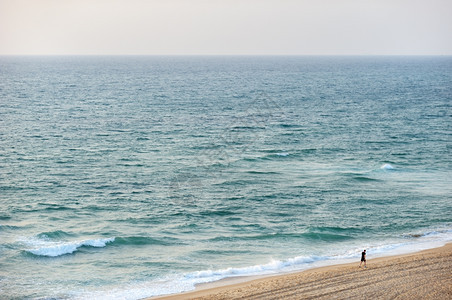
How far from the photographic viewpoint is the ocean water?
37.4 m

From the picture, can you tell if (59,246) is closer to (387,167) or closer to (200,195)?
(200,195)

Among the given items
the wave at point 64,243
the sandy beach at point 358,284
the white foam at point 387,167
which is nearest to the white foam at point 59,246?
the wave at point 64,243

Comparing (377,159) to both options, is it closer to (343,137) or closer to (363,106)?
(343,137)

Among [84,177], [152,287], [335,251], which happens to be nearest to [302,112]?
[84,177]

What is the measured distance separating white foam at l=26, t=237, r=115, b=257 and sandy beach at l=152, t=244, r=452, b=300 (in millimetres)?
10632

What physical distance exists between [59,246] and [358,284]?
22578 mm

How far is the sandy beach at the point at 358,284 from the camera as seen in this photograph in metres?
30.8

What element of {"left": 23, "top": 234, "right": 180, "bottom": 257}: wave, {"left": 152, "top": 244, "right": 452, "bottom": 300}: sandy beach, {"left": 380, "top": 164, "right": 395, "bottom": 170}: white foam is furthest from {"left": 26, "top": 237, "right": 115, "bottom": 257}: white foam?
{"left": 380, "top": 164, "right": 395, "bottom": 170}: white foam

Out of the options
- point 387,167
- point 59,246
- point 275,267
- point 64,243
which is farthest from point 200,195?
point 387,167

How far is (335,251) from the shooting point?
134 feet

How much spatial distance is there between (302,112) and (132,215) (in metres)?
64.7

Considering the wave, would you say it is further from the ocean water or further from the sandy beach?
the sandy beach

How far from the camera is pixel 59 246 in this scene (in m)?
39.3

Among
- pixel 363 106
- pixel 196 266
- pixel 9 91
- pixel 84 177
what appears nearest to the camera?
pixel 196 266
